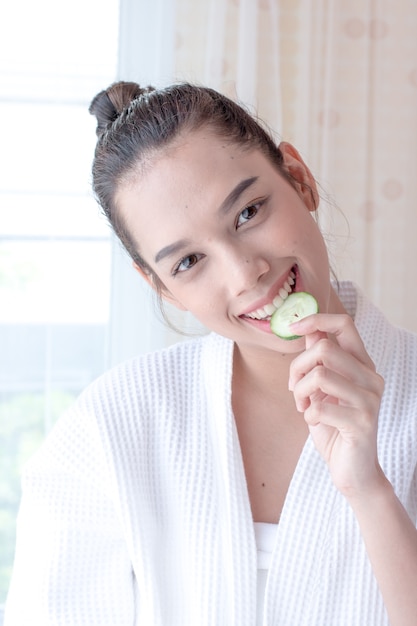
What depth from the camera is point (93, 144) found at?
204cm

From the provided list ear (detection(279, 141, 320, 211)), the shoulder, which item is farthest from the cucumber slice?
the shoulder

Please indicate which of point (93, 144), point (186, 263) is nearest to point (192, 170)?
point (186, 263)

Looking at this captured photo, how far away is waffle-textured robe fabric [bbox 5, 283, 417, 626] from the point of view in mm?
1347

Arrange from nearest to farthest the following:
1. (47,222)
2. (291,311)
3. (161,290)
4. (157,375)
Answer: (291,311), (161,290), (157,375), (47,222)

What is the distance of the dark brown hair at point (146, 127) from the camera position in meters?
1.28

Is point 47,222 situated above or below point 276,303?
below

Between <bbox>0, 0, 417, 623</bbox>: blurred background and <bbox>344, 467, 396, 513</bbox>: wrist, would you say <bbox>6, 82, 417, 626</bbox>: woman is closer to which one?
<bbox>344, 467, 396, 513</bbox>: wrist

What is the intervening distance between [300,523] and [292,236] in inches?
18.9

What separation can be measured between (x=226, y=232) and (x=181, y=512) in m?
0.53

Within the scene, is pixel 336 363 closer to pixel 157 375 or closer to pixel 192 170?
pixel 192 170

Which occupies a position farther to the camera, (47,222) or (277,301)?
(47,222)

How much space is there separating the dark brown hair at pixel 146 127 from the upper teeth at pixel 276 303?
0.19m

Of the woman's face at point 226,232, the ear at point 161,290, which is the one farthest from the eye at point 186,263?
the ear at point 161,290

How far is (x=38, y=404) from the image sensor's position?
209 centimetres
